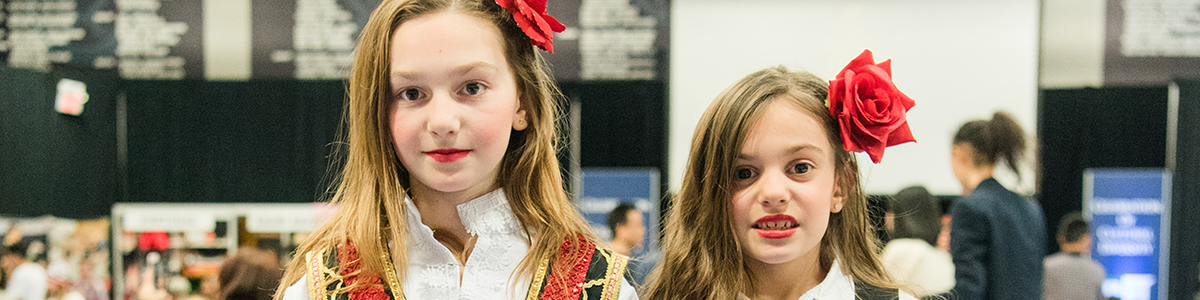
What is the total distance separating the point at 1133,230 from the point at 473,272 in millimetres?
4084

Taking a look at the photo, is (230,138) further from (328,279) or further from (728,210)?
(728,210)

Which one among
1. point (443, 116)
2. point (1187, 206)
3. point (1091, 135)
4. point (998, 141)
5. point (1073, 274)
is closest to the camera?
point (443, 116)

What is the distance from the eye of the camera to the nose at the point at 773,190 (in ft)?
3.62

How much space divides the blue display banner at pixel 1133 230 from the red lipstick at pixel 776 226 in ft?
11.9

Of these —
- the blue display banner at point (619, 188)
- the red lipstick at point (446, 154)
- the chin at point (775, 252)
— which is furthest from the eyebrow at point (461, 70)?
the blue display banner at point (619, 188)

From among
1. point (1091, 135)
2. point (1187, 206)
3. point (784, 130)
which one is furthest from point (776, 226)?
point (1187, 206)

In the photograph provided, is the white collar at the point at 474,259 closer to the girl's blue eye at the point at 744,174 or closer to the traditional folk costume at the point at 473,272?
the traditional folk costume at the point at 473,272

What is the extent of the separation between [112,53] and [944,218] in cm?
437

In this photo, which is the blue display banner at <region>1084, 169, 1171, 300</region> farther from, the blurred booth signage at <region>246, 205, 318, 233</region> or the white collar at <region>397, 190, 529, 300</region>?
the blurred booth signage at <region>246, 205, 318, 233</region>

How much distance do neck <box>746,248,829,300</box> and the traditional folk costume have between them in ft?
0.80

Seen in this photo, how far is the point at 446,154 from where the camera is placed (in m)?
1.04

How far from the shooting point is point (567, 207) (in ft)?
4.03

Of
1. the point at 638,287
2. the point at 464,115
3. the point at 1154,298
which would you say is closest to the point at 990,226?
the point at 638,287

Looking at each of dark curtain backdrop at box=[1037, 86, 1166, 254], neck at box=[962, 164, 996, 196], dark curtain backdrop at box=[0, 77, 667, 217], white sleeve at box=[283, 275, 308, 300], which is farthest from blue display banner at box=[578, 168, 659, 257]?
white sleeve at box=[283, 275, 308, 300]
